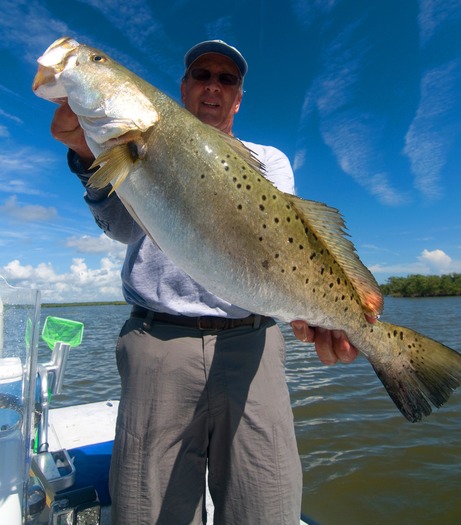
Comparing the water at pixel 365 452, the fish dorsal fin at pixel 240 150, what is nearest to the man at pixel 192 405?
the fish dorsal fin at pixel 240 150

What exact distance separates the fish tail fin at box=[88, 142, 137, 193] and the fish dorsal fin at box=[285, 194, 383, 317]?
994mm

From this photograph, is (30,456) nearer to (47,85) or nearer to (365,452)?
(47,85)

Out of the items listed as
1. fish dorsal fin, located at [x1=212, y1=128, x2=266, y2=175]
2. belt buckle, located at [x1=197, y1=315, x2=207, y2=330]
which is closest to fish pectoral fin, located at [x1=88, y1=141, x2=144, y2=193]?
fish dorsal fin, located at [x1=212, y1=128, x2=266, y2=175]

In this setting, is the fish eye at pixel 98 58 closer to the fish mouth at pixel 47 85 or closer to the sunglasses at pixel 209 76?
the fish mouth at pixel 47 85

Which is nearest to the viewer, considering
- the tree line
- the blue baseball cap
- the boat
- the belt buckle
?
the boat

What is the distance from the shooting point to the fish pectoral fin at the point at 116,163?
6.92ft

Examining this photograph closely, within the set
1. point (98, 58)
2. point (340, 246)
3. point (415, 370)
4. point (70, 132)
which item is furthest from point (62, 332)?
point (415, 370)

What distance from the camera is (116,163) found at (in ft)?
6.96

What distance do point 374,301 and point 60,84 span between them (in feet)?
7.68

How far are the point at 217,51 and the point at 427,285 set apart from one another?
9753 centimetres

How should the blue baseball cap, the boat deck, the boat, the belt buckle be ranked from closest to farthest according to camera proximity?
the boat
the belt buckle
the blue baseball cap
the boat deck

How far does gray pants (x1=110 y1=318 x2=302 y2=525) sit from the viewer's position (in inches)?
100

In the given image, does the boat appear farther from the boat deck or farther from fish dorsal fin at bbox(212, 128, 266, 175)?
fish dorsal fin at bbox(212, 128, 266, 175)

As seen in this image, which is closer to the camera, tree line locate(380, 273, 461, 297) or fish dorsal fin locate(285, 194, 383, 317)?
fish dorsal fin locate(285, 194, 383, 317)
